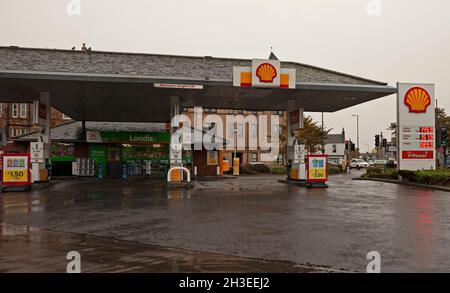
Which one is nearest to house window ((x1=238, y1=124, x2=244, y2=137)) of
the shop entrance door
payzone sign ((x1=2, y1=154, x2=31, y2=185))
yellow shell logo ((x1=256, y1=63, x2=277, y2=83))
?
the shop entrance door

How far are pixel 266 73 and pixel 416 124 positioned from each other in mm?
10551

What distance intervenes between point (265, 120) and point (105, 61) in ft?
161

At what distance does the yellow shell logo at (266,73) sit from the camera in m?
19.2

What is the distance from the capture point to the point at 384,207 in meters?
12.0

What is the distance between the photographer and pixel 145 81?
18.6 meters

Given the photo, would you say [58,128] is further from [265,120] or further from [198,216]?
[265,120]

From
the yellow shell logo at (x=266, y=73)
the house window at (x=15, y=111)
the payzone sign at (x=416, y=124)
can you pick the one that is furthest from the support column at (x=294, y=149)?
the house window at (x=15, y=111)

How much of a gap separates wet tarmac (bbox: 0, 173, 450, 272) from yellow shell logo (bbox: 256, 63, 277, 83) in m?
7.24

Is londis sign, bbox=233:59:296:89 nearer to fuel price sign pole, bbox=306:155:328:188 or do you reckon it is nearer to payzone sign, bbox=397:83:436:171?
fuel price sign pole, bbox=306:155:328:188

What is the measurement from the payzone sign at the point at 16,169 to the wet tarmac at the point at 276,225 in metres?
3.89

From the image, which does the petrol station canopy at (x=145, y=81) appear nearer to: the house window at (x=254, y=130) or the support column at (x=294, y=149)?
the support column at (x=294, y=149)

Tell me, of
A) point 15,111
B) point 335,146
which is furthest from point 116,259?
point 335,146

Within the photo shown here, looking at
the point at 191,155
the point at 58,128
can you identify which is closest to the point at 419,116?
the point at 191,155

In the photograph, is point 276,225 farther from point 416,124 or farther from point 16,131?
point 16,131
